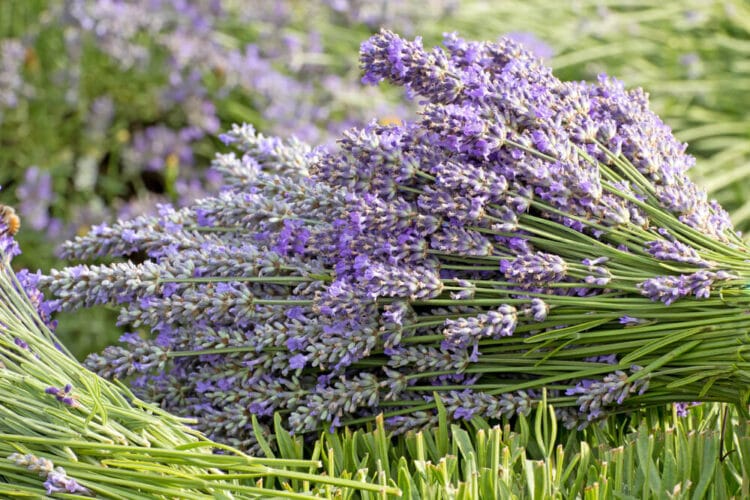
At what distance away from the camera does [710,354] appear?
0.96 m

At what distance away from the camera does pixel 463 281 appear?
993 millimetres

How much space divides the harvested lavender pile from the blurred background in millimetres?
1575

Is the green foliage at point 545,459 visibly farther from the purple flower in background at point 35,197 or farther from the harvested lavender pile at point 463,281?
the purple flower in background at point 35,197

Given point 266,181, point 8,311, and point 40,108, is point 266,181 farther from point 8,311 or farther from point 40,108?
Result: point 40,108

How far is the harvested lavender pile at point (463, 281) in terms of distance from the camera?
3.20 ft

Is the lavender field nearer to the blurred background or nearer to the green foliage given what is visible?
the green foliage

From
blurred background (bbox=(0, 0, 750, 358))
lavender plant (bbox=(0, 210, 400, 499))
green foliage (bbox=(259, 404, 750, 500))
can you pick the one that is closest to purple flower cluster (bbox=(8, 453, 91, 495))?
lavender plant (bbox=(0, 210, 400, 499))

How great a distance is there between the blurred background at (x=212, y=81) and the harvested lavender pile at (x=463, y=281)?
157cm

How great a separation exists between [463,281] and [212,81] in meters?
2.13

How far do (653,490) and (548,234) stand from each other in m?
0.32

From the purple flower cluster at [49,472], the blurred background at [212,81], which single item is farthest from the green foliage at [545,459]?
the blurred background at [212,81]

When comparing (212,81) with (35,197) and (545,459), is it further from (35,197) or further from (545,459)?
(545,459)

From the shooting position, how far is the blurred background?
2680 mm

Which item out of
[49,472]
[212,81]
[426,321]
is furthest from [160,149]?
[49,472]
